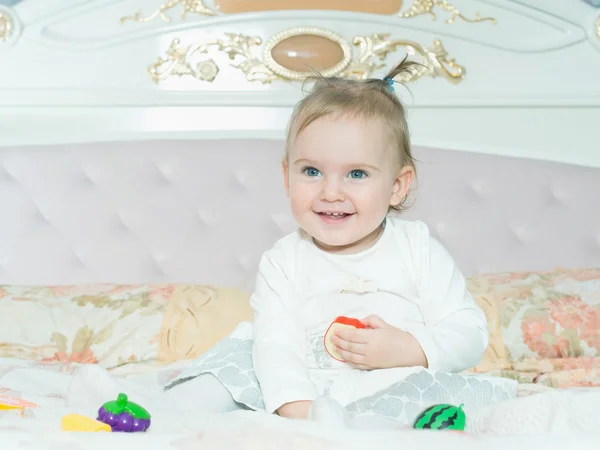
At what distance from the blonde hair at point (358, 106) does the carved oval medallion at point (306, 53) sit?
1119mm

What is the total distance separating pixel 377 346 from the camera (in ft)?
4.77

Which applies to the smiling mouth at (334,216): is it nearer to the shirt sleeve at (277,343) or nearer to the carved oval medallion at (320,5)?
the shirt sleeve at (277,343)

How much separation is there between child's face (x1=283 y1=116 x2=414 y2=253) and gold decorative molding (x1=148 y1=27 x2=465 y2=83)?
121 cm

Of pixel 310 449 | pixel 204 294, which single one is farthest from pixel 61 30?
pixel 310 449

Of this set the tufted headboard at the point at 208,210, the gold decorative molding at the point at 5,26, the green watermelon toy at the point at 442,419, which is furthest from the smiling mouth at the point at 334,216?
the gold decorative molding at the point at 5,26

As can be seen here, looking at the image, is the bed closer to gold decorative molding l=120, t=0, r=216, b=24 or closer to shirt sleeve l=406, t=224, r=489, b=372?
gold decorative molding l=120, t=0, r=216, b=24

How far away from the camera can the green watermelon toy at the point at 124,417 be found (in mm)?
1077

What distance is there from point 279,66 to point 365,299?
4.54ft

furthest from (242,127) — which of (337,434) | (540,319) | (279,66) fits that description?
(337,434)

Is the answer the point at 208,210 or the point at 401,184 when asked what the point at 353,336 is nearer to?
the point at 401,184

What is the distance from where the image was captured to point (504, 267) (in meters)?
2.71

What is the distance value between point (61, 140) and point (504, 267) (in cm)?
157

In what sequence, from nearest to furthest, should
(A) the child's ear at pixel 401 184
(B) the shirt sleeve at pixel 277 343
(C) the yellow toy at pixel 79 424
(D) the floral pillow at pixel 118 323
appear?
(C) the yellow toy at pixel 79 424, (B) the shirt sleeve at pixel 277 343, (A) the child's ear at pixel 401 184, (D) the floral pillow at pixel 118 323

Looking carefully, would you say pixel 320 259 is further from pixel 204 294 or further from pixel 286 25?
pixel 286 25
